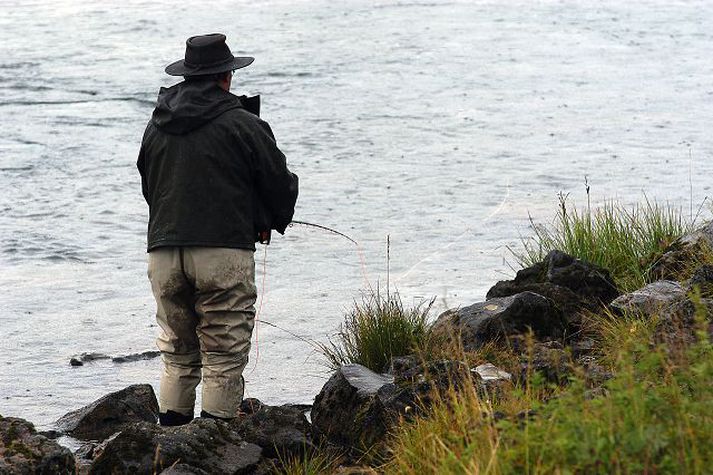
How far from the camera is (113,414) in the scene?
7.16 meters

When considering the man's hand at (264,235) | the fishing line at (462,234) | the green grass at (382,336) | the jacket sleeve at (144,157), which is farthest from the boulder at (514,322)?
the fishing line at (462,234)

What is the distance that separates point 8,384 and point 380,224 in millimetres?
4733

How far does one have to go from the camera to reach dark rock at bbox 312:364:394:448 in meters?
6.12

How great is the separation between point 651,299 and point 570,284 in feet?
3.13

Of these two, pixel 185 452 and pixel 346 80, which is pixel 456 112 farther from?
pixel 185 452

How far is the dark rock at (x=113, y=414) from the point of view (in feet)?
23.4

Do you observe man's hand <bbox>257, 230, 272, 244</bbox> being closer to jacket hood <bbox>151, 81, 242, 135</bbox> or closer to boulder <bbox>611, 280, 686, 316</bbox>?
jacket hood <bbox>151, 81, 242, 135</bbox>

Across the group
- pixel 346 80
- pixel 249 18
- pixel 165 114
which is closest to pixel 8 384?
pixel 165 114

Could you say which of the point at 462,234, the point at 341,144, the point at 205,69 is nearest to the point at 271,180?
the point at 205,69

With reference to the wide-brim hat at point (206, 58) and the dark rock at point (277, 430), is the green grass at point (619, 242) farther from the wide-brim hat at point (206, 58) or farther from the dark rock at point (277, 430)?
the wide-brim hat at point (206, 58)

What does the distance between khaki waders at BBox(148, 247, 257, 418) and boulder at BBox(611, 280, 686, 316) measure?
7.75ft

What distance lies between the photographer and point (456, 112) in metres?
17.2

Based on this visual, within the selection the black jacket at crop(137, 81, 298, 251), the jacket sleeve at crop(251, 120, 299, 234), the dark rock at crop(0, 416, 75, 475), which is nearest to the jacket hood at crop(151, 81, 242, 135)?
the black jacket at crop(137, 81, 298, 251)

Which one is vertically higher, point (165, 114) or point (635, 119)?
point (165, 114)
